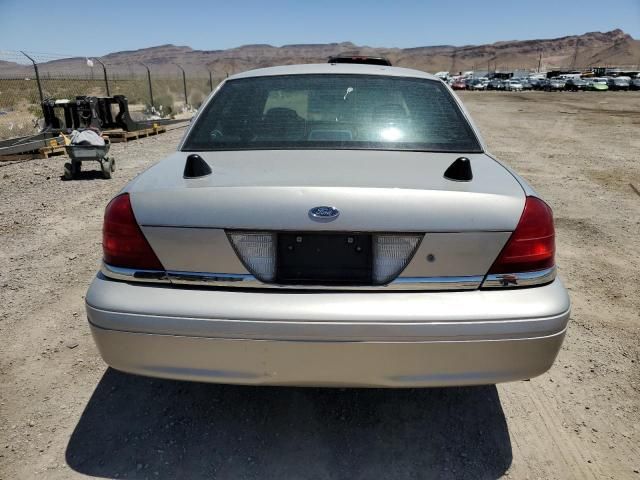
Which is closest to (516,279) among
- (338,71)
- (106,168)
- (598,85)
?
Result: (338,71)

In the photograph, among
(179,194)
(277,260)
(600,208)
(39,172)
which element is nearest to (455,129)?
(277,260)

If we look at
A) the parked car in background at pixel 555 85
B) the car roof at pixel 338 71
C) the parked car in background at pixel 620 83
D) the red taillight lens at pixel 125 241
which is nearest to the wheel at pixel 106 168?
the car roof at pixel 338 71

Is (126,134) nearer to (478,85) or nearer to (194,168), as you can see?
(194,168)

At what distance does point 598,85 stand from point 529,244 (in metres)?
59.1

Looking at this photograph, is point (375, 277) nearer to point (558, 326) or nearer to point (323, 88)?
point (558, 326)

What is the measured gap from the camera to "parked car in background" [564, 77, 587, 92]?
52.9 meters

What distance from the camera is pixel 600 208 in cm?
651

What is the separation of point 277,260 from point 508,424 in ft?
5.01

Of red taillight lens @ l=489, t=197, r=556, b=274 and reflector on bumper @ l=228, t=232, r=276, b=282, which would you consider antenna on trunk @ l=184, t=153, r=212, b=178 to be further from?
red taillight lens @ l=489, t=197, r=556, b=274

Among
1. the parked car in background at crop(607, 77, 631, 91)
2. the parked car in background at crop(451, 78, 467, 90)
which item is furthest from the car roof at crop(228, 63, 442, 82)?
the parked car in background at crop(451, 78, 467, 90)

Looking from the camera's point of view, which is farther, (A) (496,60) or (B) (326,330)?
(A) (496,60)

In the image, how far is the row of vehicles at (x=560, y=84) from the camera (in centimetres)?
5044

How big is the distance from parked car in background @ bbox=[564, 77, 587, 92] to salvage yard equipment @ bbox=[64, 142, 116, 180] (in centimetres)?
5700

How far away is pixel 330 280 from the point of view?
193 centimetres
